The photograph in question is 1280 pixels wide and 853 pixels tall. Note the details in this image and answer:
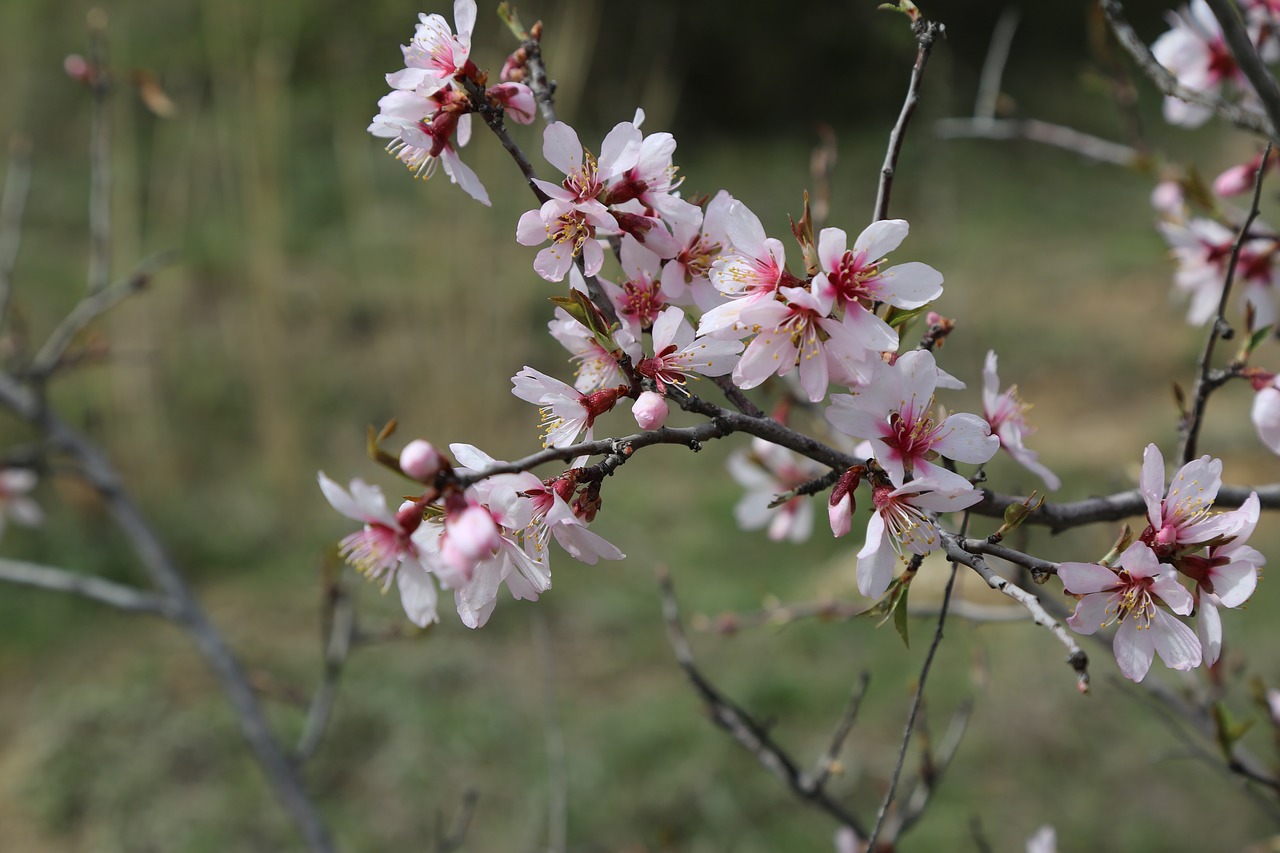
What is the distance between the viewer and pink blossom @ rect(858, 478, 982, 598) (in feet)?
1.63

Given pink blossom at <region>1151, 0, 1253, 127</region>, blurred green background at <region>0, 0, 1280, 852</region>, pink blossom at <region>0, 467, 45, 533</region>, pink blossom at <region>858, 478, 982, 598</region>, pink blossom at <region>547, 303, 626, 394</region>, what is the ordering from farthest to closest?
1. blurred green background at <region>0, 0, 1280, 852</region>
2. pink blossom at <region>0, 467, 45, 533</region>
3. pink blossom at <region>1151, 0, 1253, 127</region>
4. pink blossom at <region>547, 303, 626, 394</region>
5. pink blossom at <region>858, 478, 982, 598</region>

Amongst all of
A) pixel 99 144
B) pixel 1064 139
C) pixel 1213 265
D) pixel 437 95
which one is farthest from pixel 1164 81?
pixel 99 144

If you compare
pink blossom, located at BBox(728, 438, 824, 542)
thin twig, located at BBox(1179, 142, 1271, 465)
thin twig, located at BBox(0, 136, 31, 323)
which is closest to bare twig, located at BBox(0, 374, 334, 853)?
thin twig, located at BBox(0, 136, 31, 323)

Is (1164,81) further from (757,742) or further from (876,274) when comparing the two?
(757,742)

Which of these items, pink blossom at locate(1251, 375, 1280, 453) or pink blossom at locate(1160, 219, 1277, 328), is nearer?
pink blossom at locate(1251, 375, 1280, 453)

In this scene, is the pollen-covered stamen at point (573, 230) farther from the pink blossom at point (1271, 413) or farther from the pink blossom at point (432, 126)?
the pink blossom at point (1271, 413)

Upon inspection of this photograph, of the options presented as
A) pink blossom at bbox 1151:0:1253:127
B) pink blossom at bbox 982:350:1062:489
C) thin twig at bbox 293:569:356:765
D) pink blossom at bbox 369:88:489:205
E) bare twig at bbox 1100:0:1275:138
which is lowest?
thin twig at bbox 293:569:356:765

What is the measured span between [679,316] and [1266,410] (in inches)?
16.4

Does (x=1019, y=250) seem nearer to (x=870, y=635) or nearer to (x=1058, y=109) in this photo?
(x=1058, y=109)

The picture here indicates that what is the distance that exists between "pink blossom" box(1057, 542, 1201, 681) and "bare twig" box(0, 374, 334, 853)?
80 cm

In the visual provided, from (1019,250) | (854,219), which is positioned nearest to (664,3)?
(854,219)

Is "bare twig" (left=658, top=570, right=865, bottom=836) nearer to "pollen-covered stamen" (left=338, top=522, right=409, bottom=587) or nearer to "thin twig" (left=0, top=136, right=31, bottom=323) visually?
"pollen-covered stamen" (left=338, top=522, right=409, bottom=587)

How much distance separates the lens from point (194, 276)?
4.44m

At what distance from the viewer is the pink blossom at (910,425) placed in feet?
1.67
